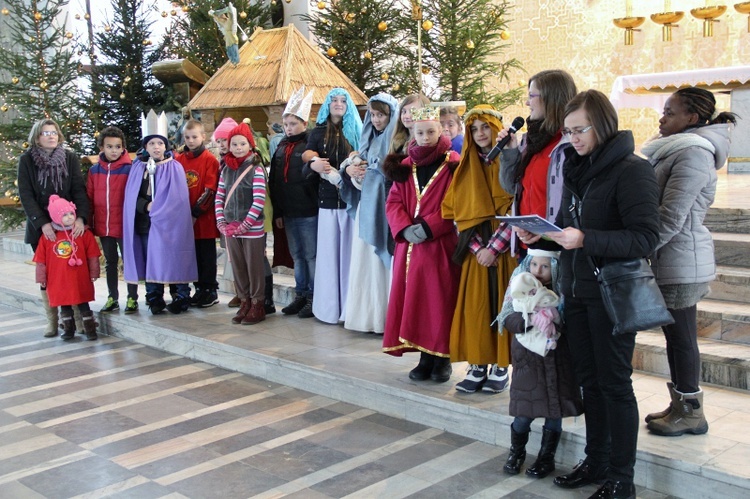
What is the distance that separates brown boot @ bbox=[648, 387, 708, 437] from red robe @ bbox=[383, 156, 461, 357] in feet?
4.06

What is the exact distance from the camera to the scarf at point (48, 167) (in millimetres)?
6348

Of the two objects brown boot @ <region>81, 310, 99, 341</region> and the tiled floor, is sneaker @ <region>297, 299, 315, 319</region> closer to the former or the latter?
the tiled floor

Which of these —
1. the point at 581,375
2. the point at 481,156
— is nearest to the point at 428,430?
the point at 581,375

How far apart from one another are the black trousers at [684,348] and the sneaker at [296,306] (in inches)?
137

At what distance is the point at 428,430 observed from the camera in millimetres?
4312

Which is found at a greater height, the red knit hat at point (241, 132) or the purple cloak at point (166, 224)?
the red knit hat at point (241, 132)

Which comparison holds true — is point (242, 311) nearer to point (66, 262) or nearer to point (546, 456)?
point (66, 262)

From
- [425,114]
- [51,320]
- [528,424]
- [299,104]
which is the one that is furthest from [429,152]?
[51,320]

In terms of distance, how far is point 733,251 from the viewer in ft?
17.5

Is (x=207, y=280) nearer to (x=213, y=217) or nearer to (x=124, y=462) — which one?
(x=213, y=217)

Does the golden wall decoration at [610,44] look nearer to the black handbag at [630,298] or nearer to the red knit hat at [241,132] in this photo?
the red knit hat at [241,132]

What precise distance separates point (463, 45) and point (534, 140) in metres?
4.78

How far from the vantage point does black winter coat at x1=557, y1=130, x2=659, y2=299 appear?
118 inches

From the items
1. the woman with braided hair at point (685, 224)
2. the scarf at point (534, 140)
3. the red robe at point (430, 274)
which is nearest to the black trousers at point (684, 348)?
the woman with braided hair at point (685, 224)
